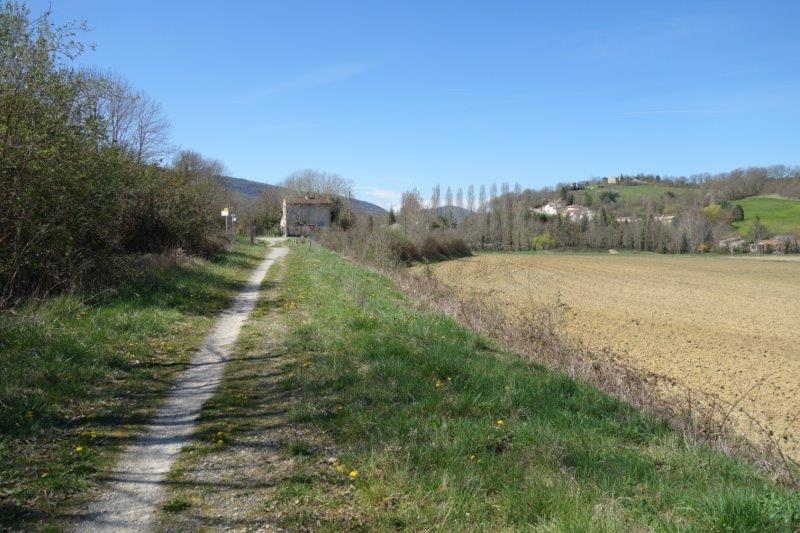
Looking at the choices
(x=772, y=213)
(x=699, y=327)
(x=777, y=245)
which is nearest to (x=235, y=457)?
(x=699, y=327)

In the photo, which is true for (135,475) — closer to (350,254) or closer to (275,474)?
(275,474)

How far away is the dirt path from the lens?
397 centimetres

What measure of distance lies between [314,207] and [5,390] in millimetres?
80951

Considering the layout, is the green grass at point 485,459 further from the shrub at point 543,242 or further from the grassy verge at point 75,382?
the shrub at point 543,242

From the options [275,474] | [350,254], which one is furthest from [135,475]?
[350,254]

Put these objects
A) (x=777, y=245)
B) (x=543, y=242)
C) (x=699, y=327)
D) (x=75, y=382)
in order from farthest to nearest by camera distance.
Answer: (x=543, y=242) < (x=777, y=245) < (x=699, y=327) < (x=75, y=382)

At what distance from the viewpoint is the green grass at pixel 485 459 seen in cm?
399

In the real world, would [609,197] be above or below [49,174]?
above

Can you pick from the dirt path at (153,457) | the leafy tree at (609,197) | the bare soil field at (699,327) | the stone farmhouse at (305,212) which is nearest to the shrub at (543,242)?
the leafy tree at (609,197)

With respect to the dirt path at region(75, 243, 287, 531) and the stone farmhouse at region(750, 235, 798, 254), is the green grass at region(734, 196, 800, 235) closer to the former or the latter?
the stone farmhouse at region(750, 235, 798, 254)

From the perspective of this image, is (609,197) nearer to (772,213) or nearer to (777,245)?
(772,213)

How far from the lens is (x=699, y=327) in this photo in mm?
23531

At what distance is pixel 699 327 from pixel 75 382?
24.0 metres

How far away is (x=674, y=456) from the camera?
18.7ft
